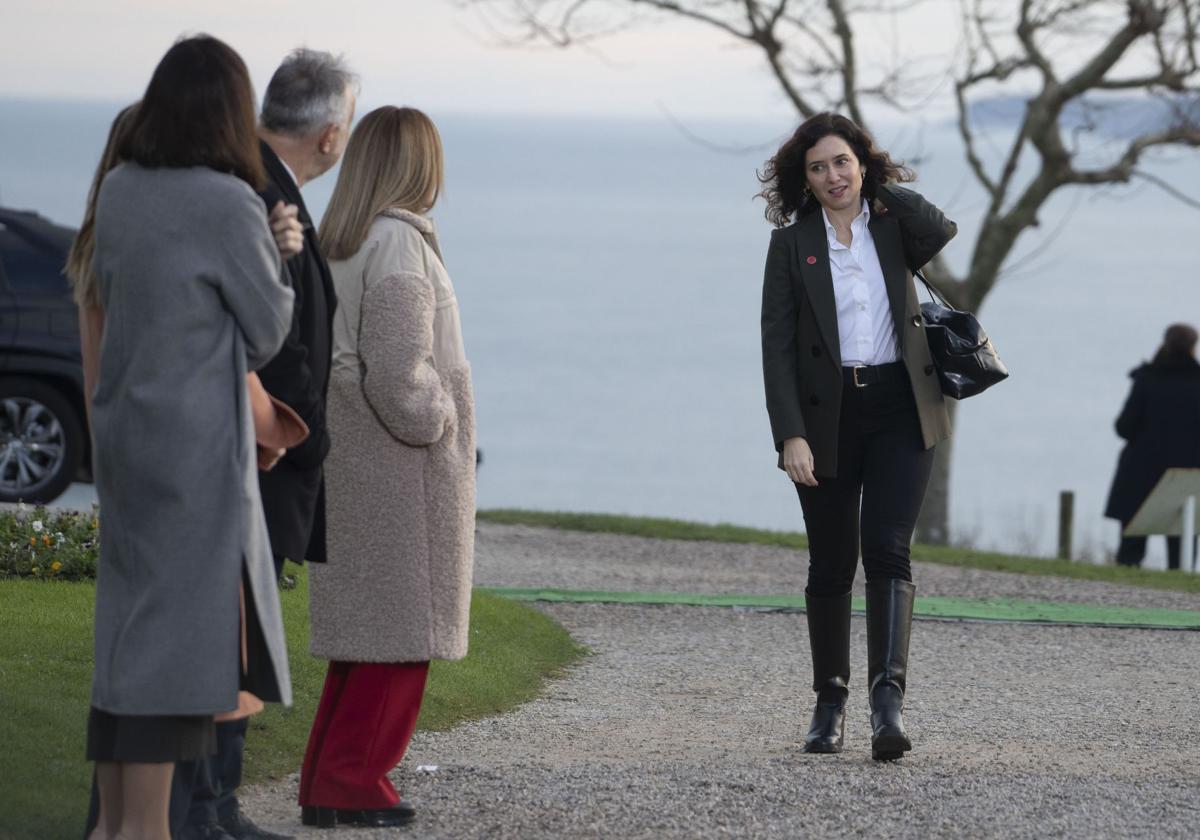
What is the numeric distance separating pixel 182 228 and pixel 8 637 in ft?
10.9

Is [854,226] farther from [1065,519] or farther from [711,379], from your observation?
[711,379]

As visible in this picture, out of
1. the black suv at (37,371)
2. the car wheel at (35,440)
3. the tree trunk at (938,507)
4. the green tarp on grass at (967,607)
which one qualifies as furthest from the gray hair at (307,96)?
the tree trunk at (938,507)

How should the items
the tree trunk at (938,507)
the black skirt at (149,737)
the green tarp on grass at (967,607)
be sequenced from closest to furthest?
the black skirt at (149,737) < the green tarp on grass at (967,607) < the tree trunk at (938,507)

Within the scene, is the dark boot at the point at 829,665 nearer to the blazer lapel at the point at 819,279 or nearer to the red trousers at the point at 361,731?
the blazer lapel at the point at 819,279

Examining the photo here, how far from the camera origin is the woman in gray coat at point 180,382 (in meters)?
3.88

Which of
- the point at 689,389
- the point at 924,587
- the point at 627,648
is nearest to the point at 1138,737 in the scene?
the point at 627,648

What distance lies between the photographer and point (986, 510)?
41719mm

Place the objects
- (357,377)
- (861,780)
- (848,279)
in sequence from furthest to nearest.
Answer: (848,279) < (861,780) < (357,377)

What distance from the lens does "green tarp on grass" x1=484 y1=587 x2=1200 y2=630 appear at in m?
10.2

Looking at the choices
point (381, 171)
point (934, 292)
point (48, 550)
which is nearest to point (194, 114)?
point (381, 171)

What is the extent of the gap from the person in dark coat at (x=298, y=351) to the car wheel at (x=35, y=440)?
8.67m

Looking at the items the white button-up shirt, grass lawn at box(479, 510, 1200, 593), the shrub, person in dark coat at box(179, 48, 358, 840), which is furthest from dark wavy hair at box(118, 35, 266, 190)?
grass lawn at box(479, 510, 1200, 593)

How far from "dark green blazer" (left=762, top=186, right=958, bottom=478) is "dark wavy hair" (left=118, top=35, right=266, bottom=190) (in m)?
2.40

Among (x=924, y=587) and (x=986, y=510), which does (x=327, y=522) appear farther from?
(x=986, y=510)
